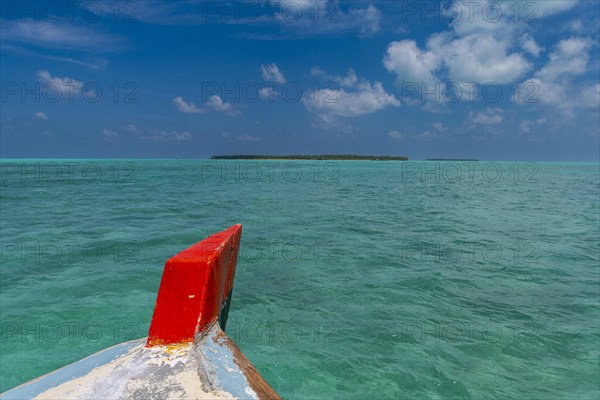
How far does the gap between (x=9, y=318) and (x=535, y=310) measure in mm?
8396

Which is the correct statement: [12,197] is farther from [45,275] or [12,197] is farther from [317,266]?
[317,266]

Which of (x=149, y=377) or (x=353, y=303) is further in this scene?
(x=353, y=303)

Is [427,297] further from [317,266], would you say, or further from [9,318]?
[9,318]

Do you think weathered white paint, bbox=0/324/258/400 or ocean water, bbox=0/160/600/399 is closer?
weathered white paint, bbox=0/324/258/400

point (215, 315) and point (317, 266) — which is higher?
point (215, 315)

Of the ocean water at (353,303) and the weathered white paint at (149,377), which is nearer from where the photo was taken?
the weathered white paint at (149,377)

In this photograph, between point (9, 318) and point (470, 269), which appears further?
point (470, 269)

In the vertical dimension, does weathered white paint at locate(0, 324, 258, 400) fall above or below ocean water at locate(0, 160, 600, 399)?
above

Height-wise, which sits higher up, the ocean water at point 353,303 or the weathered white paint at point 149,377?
the weathered white paint at point 149,377

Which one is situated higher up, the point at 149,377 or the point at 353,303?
the point at 149,377

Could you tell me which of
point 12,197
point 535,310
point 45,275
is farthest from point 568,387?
point 12,197

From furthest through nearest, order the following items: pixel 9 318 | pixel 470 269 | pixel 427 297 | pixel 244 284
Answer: pixel 470 269 → pixel 244 284 → pixel 427 297 → pixel 9 318

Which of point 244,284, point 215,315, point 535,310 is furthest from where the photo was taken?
point 244,284

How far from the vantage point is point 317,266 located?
8117 mm
